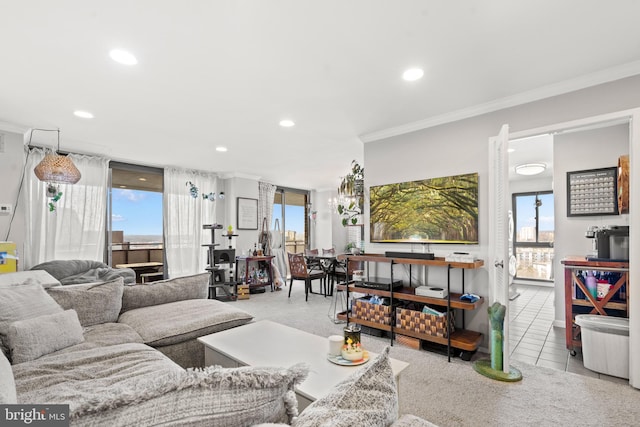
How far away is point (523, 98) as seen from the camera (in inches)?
110

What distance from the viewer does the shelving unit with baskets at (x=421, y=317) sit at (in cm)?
288

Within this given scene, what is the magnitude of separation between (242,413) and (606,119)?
3.18 meters

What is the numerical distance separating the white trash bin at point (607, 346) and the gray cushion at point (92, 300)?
4021 mm

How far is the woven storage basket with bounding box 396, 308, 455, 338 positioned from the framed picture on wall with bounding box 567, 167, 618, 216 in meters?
2.23

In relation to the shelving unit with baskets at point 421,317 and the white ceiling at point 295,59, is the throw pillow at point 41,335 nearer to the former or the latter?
the white ceiling at point 295,59

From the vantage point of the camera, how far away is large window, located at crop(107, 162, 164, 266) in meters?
5.27

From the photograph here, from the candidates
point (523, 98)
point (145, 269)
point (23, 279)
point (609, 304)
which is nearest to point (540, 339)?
point (609, 304)

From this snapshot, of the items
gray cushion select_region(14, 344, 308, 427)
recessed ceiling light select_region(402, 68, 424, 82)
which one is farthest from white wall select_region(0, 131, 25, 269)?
recessed ceiling light select_region(402, 68, 424, 82)

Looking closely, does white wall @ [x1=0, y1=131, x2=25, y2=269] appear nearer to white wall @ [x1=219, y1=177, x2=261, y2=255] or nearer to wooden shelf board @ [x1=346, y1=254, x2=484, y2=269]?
white wall @ [x1=219, y1=177, x2=261, y2=255]

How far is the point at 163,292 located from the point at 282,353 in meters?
1.72

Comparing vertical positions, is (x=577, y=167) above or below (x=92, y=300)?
above

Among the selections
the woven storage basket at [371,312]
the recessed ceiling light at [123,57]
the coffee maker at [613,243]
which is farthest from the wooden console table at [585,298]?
the recessed ceiling light at [123,57]

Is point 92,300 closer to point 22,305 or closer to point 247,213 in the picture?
point 22,305

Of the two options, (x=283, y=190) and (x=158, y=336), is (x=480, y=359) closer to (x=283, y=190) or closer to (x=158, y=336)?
(x=158, y=336)
